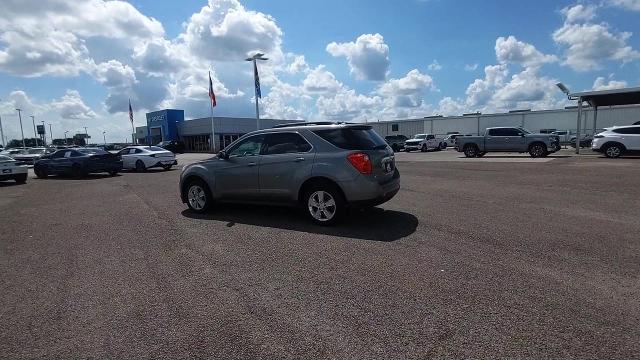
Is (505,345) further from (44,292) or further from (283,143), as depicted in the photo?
(283,143)

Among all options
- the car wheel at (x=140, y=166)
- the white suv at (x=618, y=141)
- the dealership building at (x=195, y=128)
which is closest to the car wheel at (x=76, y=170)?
the car wheel at (x=140, y=166)

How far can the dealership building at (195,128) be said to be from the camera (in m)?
61.8

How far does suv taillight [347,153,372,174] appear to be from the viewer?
6.32 meters

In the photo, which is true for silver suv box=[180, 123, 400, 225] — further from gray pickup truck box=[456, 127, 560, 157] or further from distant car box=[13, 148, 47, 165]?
distant car box=[13, 148, 47, 165]

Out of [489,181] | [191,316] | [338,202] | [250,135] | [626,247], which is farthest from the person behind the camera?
[489,181]

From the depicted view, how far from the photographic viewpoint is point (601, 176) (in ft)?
41.5

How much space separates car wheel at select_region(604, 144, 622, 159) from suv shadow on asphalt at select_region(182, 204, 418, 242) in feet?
63.5

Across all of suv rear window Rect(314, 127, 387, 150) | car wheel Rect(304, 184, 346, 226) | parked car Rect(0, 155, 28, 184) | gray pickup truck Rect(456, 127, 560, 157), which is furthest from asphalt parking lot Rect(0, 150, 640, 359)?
gray pickup truck Rect(456, 127, 560, 157)

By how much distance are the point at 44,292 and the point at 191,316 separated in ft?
6.30

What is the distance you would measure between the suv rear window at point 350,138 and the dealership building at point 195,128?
55.9 metres

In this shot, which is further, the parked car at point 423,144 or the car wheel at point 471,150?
the parked car at point 423,144

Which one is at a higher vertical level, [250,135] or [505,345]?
[250,135]

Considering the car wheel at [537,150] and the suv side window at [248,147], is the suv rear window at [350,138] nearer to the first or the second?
the suv side window at [248,147]

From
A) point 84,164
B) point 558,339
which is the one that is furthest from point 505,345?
point 84,164
